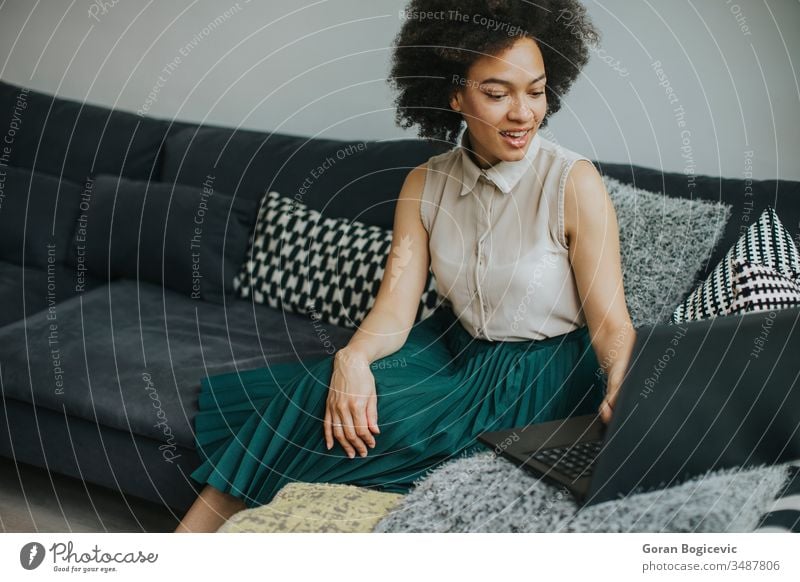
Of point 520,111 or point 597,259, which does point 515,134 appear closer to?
point 520,111

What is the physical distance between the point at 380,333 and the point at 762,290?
1.85 feet

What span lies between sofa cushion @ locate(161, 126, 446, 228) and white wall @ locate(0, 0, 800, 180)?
0.03 meters

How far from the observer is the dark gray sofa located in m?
1.28

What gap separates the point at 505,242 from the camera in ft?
3.71

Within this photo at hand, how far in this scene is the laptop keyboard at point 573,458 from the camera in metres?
0.87

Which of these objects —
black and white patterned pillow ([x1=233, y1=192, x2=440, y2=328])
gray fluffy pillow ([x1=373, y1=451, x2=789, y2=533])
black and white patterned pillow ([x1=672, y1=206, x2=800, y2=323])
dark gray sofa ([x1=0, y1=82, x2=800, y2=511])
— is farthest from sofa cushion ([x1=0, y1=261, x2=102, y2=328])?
black and white patterned pillow ([x1=672, y1=206, x2=800, y2=323])

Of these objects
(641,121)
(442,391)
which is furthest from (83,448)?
(641,121)

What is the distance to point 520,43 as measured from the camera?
3.42ft

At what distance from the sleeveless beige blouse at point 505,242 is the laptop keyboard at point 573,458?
26 cm

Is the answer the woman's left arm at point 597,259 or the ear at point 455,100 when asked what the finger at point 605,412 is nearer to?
the woman's left arm at point 597,259

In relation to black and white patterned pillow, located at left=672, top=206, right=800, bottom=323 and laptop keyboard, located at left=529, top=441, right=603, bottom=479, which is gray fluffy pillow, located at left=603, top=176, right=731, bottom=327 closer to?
black and white patterned pillow, located at left=672, top=206, right=800, bottom=323

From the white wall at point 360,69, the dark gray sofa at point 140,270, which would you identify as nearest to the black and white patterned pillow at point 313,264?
the dark gray sofa at point 140,270

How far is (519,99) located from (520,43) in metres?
0.08

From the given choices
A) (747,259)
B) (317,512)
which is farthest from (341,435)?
(747,259)
